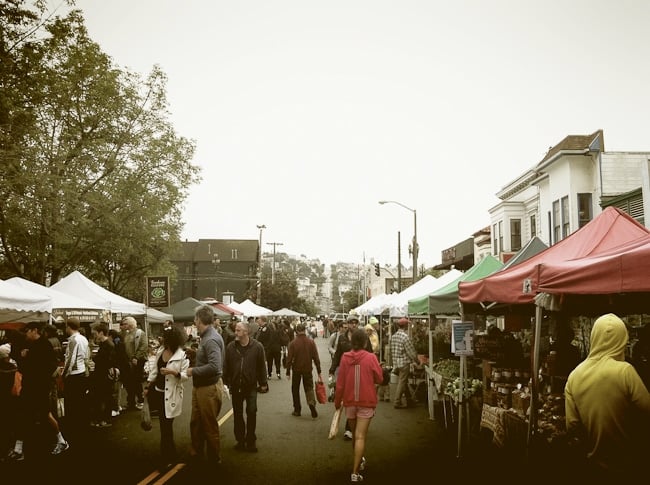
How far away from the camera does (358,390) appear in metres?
7.07

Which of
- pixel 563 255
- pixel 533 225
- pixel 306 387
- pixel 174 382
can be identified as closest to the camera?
pixel 563 255


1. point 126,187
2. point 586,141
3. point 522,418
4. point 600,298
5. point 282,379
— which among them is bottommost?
point 282,379

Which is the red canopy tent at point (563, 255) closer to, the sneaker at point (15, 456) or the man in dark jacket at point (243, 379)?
the man in dark jacket at point (243, 379)

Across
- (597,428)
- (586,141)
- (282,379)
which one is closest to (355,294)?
(586,141)

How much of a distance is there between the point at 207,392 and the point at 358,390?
6.58 ft

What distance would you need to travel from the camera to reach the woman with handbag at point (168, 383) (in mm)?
7372

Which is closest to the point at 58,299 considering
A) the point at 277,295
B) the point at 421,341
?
the point at 421,341

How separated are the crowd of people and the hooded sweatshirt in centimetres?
336

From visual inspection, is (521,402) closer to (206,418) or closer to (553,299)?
(553,299)

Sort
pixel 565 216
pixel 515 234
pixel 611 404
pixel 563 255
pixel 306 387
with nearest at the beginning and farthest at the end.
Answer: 1. pixel 611 404
2. pixel 563 255
3. pixel 306 387
4. pixel 565 216
5. pixel 515 234

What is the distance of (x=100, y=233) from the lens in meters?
25.0

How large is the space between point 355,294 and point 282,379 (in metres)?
102

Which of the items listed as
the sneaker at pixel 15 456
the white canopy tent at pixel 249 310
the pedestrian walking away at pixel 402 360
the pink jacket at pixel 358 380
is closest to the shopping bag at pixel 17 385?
the sneaker at pixel 15 456

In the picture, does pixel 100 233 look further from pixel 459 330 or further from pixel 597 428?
pixel 597 428
